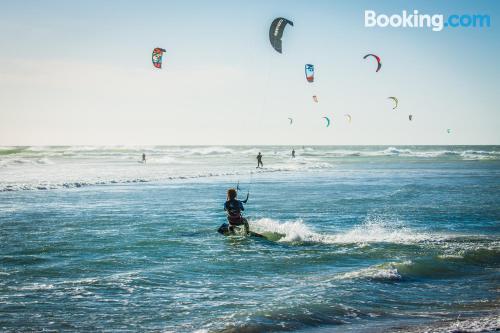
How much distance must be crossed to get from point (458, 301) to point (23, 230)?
35.8ft

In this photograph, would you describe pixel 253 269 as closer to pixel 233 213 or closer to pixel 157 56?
pixel 233 213

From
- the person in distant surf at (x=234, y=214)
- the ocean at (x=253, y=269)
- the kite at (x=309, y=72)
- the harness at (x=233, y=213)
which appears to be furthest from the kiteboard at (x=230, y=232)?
the kite at (x=309, y=72)

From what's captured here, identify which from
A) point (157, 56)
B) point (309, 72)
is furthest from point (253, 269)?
→ point (309, 72)

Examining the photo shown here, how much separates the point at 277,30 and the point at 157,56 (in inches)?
312

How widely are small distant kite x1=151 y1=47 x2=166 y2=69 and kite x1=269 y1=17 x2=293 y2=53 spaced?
7162mm

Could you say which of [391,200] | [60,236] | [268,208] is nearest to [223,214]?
[268,208]

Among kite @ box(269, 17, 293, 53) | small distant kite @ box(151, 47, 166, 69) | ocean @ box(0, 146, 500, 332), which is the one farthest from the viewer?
small distant kite @ box(151, 47, 166, 69)

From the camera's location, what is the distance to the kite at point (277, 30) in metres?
17.2

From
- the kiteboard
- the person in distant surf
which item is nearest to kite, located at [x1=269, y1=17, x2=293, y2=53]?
the person in distant surf

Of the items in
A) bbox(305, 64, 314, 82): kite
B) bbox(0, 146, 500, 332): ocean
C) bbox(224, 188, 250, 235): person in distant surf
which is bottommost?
bbox(0, 146, 500, 332): ocean

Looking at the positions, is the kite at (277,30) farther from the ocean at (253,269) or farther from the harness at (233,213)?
the harness at (233,213)

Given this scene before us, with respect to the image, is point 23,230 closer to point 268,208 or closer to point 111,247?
point 111,247

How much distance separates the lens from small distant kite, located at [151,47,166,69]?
22.9 meters

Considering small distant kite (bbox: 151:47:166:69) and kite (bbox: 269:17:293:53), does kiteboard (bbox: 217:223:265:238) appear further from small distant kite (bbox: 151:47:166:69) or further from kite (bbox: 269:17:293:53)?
small distant kite (bbox: 151:47:166:69)
